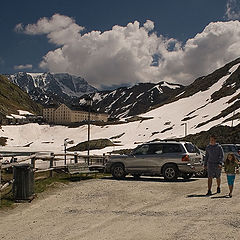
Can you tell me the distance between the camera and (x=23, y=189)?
35.3 ft

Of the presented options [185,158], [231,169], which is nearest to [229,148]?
[185,158]

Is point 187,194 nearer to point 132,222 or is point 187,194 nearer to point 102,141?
point 132,222

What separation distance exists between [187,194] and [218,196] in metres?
1.15

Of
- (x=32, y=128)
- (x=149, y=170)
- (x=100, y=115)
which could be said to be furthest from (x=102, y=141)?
(x=100, y=115)

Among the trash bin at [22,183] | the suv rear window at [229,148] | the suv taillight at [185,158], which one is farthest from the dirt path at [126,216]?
the suv rear window at [229,148]

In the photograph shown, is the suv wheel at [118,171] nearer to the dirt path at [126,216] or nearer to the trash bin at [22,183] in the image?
the dirt path at [126,216]

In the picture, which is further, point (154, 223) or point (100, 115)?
point (100, 115)

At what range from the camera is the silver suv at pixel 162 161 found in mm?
16016

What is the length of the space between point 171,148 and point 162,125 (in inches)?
3502

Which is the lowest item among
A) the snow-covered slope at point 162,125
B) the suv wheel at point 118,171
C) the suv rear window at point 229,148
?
the suv wheel at point 118,171

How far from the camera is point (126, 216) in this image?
333 inches

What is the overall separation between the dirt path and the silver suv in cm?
325

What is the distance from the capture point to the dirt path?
270 inches

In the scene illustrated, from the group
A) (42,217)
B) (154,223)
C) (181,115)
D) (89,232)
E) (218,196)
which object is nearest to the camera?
(89,232)
